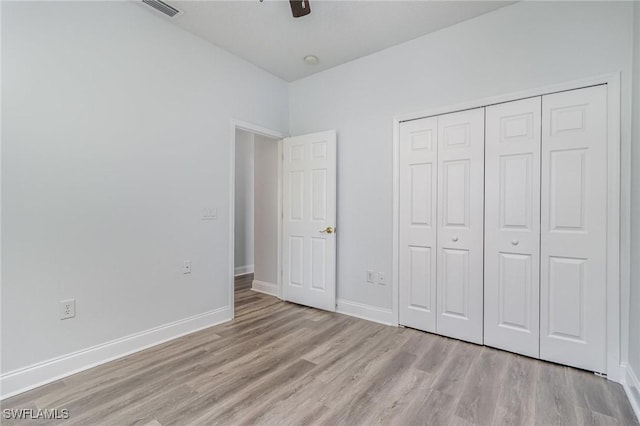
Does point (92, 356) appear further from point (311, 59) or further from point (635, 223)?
point (635, 223)

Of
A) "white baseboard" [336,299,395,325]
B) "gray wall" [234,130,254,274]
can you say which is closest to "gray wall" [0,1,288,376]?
"white baseboard" [336,299,395,325]

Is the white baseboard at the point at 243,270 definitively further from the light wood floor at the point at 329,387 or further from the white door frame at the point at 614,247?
the white door frame at the point at 614,247

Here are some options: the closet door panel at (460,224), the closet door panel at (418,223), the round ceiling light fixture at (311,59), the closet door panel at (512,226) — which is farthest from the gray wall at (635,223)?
the round ceiling light fixture at (311,59)

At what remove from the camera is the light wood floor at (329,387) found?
164 cm

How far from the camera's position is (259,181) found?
13.9ft

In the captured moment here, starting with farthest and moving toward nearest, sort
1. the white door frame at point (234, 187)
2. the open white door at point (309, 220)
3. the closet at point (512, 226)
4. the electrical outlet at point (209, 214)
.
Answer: the open white door at point (309, 220)
the white door frame at point (234, 187)
the electrical outlet at point (209, 214)
the closet at point (512, 226)

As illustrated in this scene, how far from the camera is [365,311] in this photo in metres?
3.17

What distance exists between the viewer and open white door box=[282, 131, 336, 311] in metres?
3.35

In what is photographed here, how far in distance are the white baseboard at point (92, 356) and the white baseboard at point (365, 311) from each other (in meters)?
1.38

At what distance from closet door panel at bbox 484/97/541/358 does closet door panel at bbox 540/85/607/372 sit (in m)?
0.06

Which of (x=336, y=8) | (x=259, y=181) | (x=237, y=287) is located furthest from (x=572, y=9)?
(x=237, y=287)

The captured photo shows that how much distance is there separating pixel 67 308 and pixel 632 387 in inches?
145

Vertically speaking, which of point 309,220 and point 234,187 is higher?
point 234,187

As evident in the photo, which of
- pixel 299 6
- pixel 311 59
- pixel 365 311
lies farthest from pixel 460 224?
pixel 311 59
